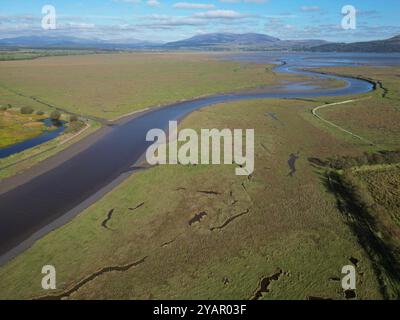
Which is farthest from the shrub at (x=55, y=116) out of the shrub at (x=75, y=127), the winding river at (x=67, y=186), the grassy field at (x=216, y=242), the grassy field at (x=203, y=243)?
the grassy field at (x=203, y=243)

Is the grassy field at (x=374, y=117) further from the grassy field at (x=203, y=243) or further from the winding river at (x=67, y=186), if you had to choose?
the winding river at (x=67, y=186)

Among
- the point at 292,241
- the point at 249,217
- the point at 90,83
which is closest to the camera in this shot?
the point at 292,241

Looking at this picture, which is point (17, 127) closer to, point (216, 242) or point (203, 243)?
point (203, 243)

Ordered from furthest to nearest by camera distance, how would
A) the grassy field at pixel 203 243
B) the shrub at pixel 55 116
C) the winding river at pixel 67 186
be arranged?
the shrub at pixel 55 116
the winding river at pixel 67 186
the grassy field at pixel 203 243

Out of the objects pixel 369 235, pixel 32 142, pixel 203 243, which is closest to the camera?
pixel 203 243

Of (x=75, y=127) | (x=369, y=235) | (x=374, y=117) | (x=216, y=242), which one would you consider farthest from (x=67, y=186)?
(x=374, y=117)

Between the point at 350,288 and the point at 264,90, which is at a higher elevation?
the point at 264,90
